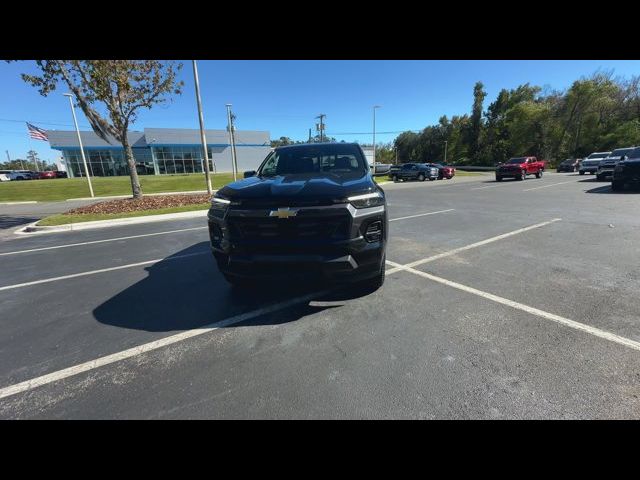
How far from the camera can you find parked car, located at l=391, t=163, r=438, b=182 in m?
28.4

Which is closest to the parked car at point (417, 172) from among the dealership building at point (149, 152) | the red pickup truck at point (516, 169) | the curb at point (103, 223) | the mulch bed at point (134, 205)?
the red pickup truck at point (516, 169)

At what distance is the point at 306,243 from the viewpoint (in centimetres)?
289

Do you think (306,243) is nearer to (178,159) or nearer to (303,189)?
(303,189)

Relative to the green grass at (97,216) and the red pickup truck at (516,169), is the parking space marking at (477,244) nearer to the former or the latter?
the green grass at (97,216)

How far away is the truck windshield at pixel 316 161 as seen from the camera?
14.1ft

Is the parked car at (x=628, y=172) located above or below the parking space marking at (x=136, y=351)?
above

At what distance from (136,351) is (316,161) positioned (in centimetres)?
325

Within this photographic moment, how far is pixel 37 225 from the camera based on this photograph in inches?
361

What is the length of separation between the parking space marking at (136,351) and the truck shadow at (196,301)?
0.27 ft

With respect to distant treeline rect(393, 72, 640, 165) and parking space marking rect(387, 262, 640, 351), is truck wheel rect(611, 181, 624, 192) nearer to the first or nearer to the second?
parking space marking rect(387, 262, 640, 351)
